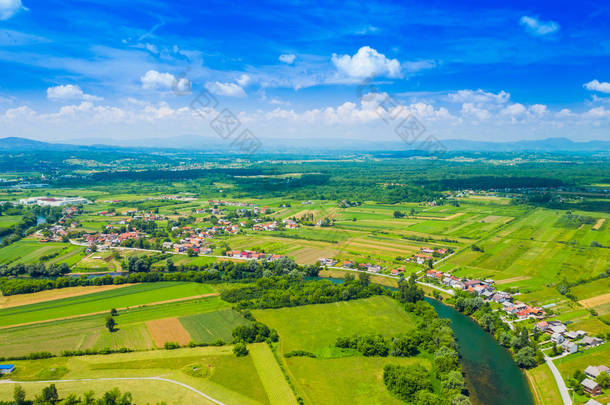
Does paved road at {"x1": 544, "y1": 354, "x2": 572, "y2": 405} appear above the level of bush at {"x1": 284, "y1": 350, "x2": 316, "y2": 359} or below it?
above

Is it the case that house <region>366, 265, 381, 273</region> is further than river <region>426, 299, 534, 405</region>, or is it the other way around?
house <region>366, 265, 381, 273</region>

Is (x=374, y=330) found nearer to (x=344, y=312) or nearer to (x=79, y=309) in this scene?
(x=344, y=312)

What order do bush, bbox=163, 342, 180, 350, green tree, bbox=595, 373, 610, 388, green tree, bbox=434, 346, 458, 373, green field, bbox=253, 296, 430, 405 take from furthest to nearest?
bush, bbox=163, 342, 180, 350 → green tree, bbox=434, 346, 458, 373 → green field, bbox=253, 296, 430, 405 → green tree, bbox=595, 373, 610, 388

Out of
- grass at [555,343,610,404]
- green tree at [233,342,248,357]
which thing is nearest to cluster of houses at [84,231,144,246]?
green tree at [233,342,248,357]

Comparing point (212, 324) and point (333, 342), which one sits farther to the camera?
point (212, 324)

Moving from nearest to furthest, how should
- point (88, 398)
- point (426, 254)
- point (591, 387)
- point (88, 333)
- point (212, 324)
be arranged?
1. point (88, 398)
2. point (591, 387)
3. point (88, 333)
4. point (212, 324)
5. point (426, 254)

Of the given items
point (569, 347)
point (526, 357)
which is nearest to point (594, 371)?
point (569, 347)

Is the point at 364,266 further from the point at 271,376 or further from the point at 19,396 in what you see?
the point at 19,396

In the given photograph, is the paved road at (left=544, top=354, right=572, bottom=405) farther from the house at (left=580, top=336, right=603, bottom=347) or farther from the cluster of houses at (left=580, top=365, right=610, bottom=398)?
the house at (left=580, top=336, right=603, bottom=347)
